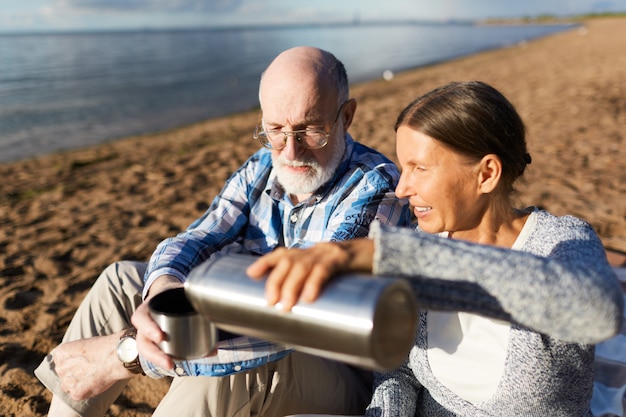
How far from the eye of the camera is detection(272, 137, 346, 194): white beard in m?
2.42

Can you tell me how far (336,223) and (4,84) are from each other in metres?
21.1

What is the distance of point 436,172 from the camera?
1744 mm

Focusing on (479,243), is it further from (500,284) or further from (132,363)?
(132,363)

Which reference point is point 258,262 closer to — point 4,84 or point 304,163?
point 304,163

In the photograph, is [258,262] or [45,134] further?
[45,134]

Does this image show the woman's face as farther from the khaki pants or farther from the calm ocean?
the calm ocean

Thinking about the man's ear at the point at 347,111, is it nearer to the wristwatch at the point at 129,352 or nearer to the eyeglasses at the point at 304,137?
the eyeglasses at the point at 304,137

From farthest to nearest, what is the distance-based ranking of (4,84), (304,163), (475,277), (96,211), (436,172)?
(4,84), (96,211), (304,163), (436,172), (475,277)

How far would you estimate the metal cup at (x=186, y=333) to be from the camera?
54.7 inches

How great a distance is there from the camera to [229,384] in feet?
6.04

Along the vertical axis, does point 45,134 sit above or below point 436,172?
below

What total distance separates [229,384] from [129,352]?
1.21 ft

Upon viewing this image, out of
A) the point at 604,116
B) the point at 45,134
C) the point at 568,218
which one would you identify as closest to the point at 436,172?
the point at 568,218

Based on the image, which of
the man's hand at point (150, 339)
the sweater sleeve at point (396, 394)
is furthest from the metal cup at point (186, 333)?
the sweater sleeve at point (396, 394)
